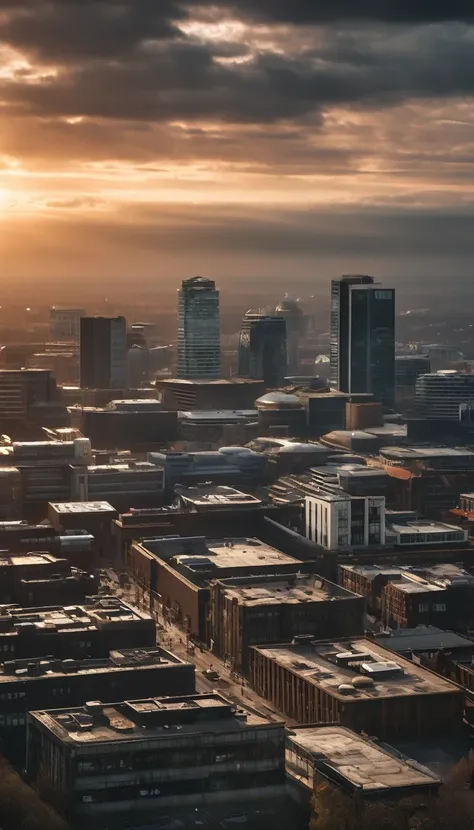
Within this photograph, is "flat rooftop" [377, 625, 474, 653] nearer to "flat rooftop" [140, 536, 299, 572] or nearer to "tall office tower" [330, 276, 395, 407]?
"flat rooftop" [140, 536, 299, 572]

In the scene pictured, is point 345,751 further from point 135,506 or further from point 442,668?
point 135,506

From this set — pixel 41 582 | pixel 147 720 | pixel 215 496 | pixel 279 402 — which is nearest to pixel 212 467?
pixel 215 496

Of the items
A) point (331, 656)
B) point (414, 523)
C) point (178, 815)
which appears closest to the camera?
point (178, 815)

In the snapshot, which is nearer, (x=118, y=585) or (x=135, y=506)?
(x=118, y=585)

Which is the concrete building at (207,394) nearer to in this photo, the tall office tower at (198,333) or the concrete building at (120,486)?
the tall office tower at (198,333)

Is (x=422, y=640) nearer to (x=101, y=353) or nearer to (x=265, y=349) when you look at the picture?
(x=101, y=353)

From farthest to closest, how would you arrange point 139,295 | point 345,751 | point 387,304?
point 139,295 → point 387,304 → point 345,751

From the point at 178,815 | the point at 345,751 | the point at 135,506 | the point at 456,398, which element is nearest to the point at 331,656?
the point at 345,751
